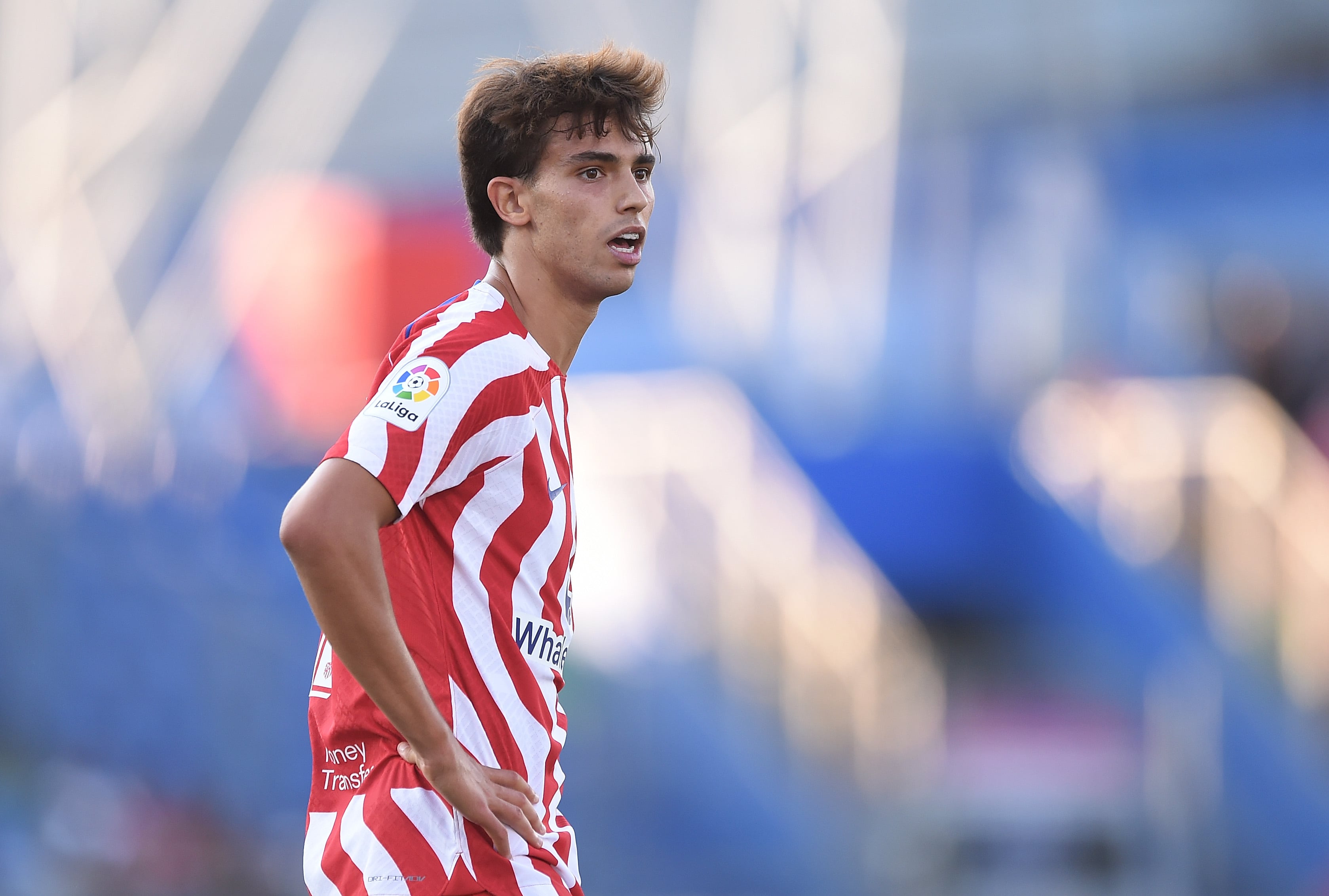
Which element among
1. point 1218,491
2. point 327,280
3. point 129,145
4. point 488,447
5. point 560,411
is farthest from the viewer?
point 129,145

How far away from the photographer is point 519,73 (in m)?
2.50

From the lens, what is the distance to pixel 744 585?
9.05 m

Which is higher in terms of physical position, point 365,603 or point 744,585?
point 744,585

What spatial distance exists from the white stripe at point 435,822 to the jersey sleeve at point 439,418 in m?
0.45

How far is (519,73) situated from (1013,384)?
→ 725 centimetres

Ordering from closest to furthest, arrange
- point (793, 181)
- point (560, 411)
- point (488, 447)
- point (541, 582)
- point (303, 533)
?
point (303, 533), point (488, 447), point (541, 582), point (560, 411), point (793, 181)

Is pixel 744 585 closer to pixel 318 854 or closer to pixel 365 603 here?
pixel 318 854

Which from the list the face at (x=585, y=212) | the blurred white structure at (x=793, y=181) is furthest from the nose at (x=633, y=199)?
the blurred white structure at (x=793, y=181)

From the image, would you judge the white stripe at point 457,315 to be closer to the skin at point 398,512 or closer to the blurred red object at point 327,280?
the skin at point 398,512

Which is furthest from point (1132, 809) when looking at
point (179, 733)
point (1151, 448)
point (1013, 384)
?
point (179, 733)

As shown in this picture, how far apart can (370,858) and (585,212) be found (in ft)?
3.82

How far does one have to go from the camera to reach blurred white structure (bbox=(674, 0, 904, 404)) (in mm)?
11102

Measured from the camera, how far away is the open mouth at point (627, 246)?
249 centimetres

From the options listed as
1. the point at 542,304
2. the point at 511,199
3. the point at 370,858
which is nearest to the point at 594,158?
the point at 511,199
